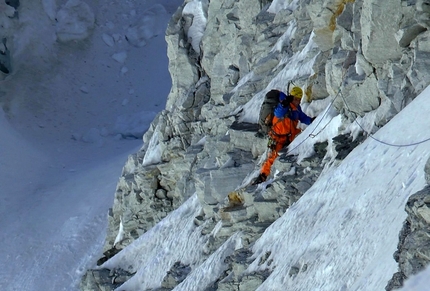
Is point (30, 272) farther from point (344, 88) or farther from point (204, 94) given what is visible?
point (344, 88)

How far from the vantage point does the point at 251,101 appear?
15.2m

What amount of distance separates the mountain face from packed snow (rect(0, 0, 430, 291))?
290 millimetres

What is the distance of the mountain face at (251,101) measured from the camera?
9.09 m

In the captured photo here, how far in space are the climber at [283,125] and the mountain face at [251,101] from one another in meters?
0.50

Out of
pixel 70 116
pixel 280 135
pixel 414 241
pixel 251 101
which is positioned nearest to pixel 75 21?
pixel 70 116

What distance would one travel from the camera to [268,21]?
16.9 m

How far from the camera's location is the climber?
39.2ft

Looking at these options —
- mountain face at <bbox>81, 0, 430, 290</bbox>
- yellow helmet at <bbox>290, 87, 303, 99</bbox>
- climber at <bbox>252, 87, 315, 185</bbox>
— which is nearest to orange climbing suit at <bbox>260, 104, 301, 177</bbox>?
climber at <bbox>252, 87, 315, 185</bbox>

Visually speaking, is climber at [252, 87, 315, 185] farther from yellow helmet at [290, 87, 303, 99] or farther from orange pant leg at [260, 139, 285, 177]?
yellow helmet at [290, 87, 303, 99]

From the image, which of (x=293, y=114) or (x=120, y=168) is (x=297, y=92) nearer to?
(x=293, y=114)

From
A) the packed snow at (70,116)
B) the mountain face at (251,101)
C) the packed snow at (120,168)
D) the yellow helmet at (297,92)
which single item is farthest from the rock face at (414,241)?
the packed snow at (70,116)

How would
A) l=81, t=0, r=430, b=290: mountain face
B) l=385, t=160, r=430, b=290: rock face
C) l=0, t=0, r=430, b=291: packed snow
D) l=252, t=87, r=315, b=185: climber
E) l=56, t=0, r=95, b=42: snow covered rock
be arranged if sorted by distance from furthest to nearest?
l=56, t=0, r=95, b=42: snow covered rock, l=252, t=87, r=315, b=185: climber, l=81, t=0, r=430, b=290: mountain face, l=0, t=0, r=430, b=291: packed snow, l=385, t=160, r=430, b=290: rock face

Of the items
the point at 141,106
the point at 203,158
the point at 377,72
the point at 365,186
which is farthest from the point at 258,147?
the point at 141,106

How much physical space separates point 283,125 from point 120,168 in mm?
20346
